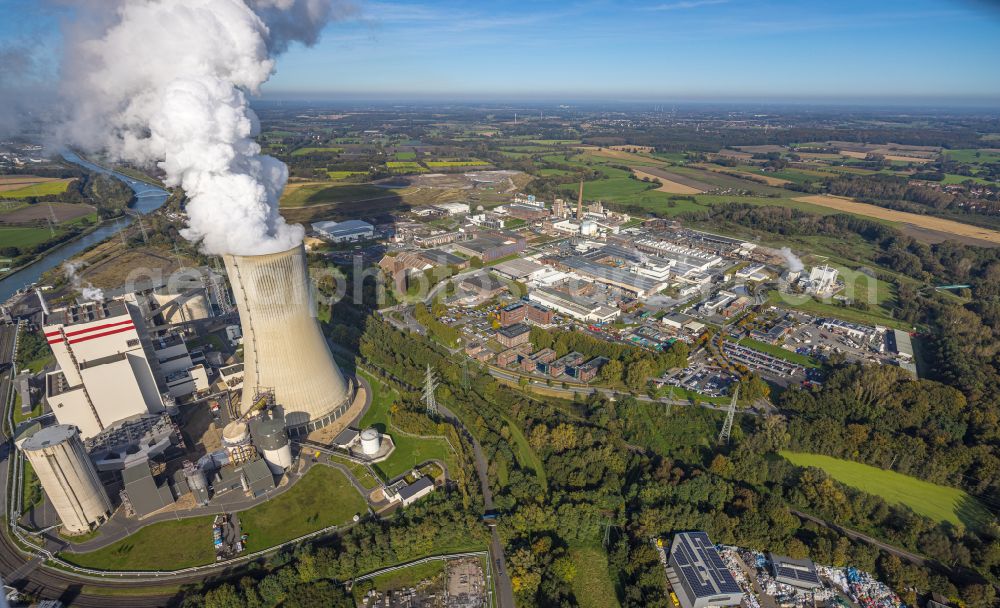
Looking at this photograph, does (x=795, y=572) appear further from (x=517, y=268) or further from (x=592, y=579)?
(x=517, y=268)

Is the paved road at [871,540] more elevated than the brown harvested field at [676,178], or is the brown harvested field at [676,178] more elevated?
the brown harvested field at [676,178]

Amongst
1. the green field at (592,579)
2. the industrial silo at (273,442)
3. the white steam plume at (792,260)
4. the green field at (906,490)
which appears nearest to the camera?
the green field at (592,579)

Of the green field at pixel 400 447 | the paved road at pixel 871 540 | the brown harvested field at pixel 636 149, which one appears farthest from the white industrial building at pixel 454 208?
the brown harvested field at pixel 636 149

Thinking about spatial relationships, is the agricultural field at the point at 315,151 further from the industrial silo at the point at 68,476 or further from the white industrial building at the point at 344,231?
the industrial silo at the point at 68,476

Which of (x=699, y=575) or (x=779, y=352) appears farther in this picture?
(x=779, y=352)

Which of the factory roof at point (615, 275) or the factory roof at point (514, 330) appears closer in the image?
the factory roof at point (514, 330)

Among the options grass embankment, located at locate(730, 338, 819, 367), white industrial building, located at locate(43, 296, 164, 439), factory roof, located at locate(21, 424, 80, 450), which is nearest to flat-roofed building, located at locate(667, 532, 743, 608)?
grass embankment, located at locate(730, 338, 819, 367)

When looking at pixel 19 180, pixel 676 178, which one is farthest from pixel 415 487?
pixel 19 180
